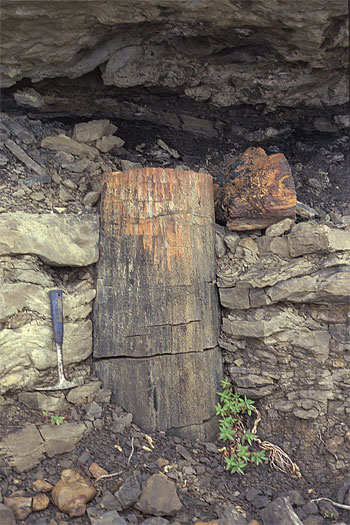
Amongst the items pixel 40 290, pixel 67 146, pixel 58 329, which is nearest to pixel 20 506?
pixel 58 329

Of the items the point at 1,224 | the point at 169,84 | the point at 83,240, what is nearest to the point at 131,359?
the point at 83,240

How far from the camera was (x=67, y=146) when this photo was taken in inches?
165

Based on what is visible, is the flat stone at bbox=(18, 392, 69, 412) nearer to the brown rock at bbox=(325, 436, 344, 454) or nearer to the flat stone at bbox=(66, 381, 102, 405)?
the flat stone at bbox=(66, 381, 102, 405)

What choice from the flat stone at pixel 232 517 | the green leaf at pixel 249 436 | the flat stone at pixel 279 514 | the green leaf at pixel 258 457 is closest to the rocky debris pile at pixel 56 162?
the green leaf at pixel 249 436

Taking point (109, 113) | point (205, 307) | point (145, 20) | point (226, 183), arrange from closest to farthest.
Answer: point (145, 20) → point (205, 307) → point (226, 183) → point (109, 113)

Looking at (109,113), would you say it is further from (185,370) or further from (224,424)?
(224,424)

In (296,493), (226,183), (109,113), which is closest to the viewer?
(296,493)

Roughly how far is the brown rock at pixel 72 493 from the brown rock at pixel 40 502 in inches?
1.8

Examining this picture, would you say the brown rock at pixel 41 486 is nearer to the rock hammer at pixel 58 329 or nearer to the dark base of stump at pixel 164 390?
the rock hammer at pixel 58 329

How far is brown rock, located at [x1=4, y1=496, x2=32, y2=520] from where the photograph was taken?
262cm

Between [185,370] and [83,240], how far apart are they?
3.88 feet

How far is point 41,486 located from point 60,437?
0.33m

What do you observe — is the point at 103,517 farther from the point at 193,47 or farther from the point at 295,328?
the point at 193,47

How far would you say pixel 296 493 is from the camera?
3.09 metres
